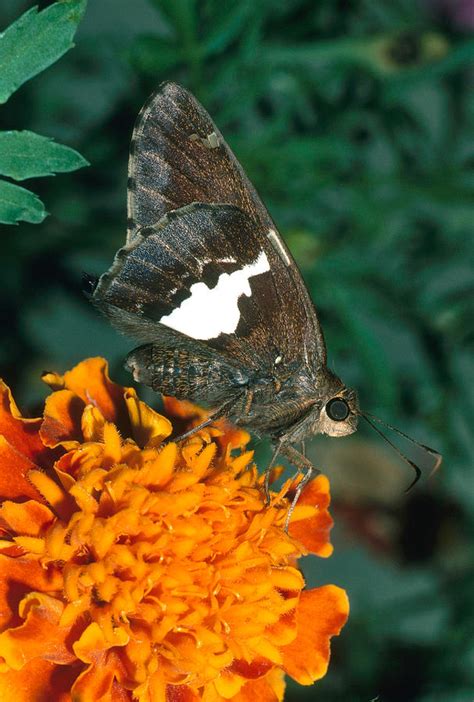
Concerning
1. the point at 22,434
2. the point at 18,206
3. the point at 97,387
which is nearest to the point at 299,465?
the point at 97,387

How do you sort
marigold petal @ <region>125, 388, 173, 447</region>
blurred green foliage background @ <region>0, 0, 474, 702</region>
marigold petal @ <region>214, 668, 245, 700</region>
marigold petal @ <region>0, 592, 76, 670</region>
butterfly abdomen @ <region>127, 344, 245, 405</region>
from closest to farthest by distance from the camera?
marigold petal @ <region>0, 592, 76, 670</region>, marigold petal @ <region>214, 668, 245, 700</region>, marigold petal @ <region>125, 388, 173, 447</region>, butterfly abdomen @ <region>127, 344, 245, 405</region>, blurred green foliage background @ <region>0, 0, 474, 702</region>

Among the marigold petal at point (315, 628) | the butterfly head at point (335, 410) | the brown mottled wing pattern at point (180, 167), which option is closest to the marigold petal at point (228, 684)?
the marigold petal at point (315, 628)

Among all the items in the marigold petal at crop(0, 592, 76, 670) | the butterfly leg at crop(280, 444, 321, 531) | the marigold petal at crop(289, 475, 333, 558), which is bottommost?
the marigold petal at crop(289, 475, 333, 558)

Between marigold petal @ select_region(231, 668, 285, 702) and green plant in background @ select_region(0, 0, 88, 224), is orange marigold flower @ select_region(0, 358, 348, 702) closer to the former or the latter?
marigold petal @ select_region(231, 668, 285, 702)

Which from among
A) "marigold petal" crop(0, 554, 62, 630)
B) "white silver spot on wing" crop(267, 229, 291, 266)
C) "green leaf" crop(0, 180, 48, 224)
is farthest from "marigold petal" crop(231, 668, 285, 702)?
"green leaf" crop(0, 180, 48, 224)

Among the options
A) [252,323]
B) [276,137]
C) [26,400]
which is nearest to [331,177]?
[276,137]

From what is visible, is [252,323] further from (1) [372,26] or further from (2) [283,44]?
(1) [372,26]

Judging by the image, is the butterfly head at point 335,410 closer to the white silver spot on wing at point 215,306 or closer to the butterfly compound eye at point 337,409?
the butterfly compound eye at point 337,409
